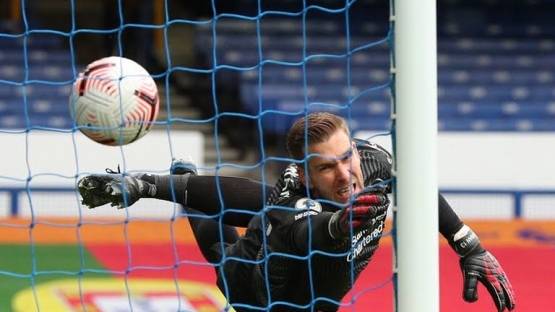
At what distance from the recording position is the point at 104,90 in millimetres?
4020

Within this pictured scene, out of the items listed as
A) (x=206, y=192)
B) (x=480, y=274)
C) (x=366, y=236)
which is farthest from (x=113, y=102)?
(x=480, y=274)

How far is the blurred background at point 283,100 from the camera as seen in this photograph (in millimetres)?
8484

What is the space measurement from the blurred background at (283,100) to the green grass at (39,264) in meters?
0.03

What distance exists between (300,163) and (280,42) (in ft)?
29.0

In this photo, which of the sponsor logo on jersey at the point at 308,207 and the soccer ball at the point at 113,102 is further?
the soccer ball at the point at 113,102

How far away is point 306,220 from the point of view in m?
3.66

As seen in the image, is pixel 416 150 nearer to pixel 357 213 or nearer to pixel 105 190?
pixel 357 213

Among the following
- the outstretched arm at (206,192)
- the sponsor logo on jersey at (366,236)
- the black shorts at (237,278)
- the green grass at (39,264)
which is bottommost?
the green grass at (39,264)

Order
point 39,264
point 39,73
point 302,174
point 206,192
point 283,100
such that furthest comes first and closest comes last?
point 39,73 → point 283,100 → point 39,264 → point 206,192 → point 302,174

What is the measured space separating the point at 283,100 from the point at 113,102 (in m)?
7.33

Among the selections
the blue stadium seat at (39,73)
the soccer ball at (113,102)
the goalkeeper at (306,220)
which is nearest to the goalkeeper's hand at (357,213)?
the goalkeeper at (306,220)

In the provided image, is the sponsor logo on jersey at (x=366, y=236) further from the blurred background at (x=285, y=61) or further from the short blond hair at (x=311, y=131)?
the blurred background at (x=285, y=61)

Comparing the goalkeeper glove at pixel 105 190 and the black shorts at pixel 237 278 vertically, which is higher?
the goalkeeper glove at pixel 105 190

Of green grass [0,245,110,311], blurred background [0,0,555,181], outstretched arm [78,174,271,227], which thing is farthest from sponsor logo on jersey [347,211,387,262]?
blurred background [0,0,555,181]
